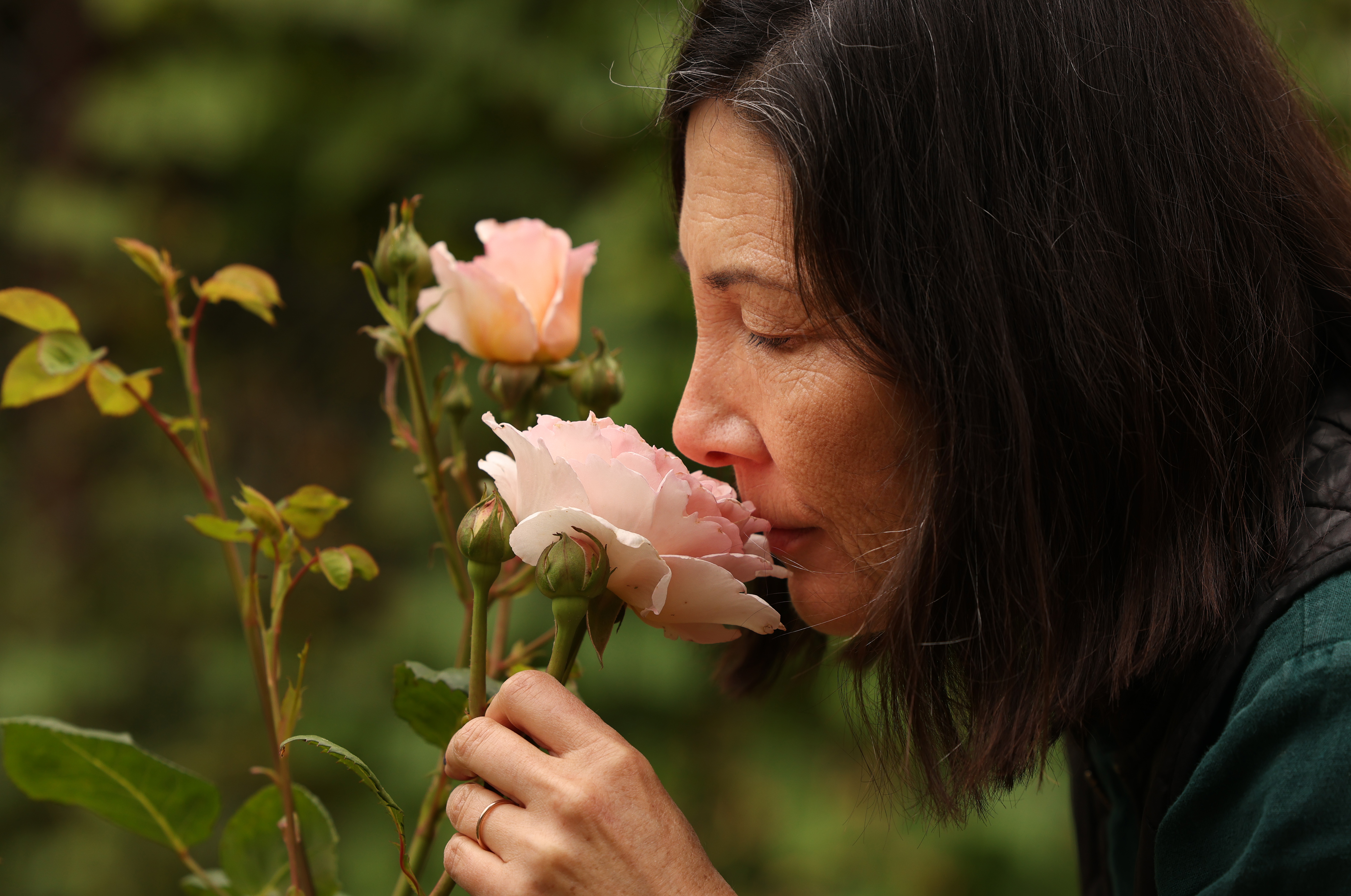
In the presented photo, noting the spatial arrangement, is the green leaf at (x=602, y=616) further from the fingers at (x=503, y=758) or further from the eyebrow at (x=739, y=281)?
→ the eyebrow at (x=739, y=281)

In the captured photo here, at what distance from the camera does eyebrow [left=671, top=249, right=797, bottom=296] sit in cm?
62

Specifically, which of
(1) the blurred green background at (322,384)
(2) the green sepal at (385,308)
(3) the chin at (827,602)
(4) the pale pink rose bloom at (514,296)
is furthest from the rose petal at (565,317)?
(1) the blurred green background at (322,384)

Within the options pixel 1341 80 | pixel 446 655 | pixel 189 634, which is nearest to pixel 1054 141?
pixel 1341 80

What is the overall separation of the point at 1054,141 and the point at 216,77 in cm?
153

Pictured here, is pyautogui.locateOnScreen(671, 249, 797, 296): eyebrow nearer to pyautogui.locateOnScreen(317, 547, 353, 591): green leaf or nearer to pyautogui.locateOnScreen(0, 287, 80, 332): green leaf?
pyautogui.locateOnScreen(317, 547, 353, 591): green leaf

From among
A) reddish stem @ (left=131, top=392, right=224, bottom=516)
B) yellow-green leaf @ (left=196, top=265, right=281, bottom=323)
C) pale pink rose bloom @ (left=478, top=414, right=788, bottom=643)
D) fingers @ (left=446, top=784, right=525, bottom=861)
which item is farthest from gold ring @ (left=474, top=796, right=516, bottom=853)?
yellow-green leaf @ (left=196, top=265, right=281, bottom=323)

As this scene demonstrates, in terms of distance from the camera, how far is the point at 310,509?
599 millimetres

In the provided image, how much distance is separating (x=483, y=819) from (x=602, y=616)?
115 mm

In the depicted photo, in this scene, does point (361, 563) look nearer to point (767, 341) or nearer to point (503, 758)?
point (503, 758)

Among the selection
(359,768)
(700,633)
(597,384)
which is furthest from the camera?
(597,384)

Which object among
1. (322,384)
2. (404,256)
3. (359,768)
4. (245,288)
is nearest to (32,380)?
(245,288)

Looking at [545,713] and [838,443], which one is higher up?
[838,443]

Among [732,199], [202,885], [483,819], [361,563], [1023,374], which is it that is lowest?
[202,885]

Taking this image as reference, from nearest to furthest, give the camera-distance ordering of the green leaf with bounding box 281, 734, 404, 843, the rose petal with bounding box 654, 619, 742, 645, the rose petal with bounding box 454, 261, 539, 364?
the green leaf with bounding box 281, 734, 404, 843 → the rose petal with bounding box 654, 619, 742, 645 → the rose petal with bounding box 454, 261, 539, 364
